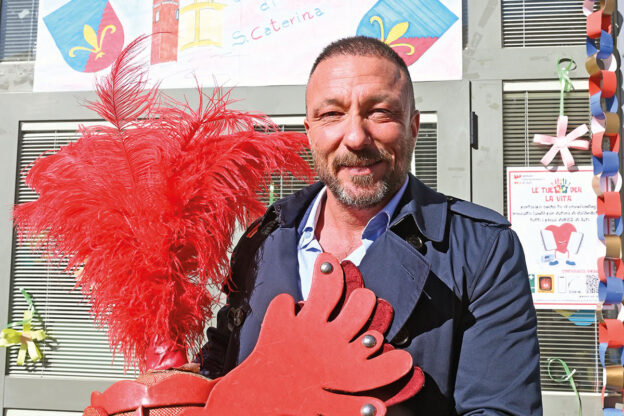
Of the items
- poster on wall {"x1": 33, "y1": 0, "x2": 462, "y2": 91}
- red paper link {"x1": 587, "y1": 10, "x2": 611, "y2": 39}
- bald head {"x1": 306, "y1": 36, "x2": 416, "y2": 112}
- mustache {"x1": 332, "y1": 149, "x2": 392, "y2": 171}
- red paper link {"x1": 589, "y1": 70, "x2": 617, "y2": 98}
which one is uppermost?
poster on wall {"x1": 33, "y1": 0, "x2": 462, "y2": 91}

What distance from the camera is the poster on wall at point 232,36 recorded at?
234 cm

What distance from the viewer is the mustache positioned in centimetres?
119

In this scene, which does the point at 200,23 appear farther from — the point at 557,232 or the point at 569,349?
the point at 569,349

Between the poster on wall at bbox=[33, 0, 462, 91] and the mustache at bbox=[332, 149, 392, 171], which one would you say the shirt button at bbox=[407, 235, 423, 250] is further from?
the poster on wall at bbox=[33, 0, 462, 91]

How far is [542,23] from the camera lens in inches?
92.7

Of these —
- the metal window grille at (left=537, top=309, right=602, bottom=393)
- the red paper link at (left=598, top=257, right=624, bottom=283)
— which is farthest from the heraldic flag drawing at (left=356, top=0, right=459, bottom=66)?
the metal window grille at (left=537, top=309, right=602, bottom=393)

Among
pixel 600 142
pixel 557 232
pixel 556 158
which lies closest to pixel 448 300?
pixel 600 142

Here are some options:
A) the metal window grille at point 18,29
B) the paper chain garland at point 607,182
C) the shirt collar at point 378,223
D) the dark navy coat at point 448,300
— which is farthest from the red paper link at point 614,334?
the metal window grille at point 18,29

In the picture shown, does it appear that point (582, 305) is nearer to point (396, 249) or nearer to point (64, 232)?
point (396, 249)

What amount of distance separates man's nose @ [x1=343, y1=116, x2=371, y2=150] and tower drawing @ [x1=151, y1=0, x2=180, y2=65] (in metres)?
1.59

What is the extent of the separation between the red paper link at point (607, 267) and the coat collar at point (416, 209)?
0.88 meters

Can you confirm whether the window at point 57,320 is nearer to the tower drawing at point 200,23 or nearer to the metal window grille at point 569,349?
the tower drawing at point 200,23

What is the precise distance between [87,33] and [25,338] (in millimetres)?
1437

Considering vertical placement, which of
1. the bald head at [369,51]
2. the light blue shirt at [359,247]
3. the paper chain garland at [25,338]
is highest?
the bald head at [369,51]
